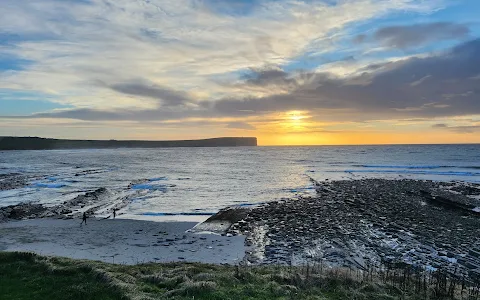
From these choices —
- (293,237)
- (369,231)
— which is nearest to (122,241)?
(293,237)

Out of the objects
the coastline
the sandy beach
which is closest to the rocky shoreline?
the coastline

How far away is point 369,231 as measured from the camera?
23.4 m

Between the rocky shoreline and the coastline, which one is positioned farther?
the coastline

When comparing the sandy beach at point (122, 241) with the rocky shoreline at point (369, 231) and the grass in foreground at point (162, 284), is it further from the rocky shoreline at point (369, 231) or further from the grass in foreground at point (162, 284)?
the grass in foreground at point (162, 284)

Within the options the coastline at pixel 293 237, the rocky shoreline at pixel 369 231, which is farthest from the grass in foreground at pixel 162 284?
the rocky shoreline at pixel 369 231

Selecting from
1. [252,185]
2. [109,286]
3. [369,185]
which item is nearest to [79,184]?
[252,185]

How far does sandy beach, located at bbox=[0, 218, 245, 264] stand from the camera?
58.8ft

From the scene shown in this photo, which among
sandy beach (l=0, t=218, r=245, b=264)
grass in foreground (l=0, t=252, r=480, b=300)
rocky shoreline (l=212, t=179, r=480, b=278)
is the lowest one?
sandy beach (l=0, t=218, r=245, b=264)

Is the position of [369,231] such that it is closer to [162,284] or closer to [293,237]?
[293,237]

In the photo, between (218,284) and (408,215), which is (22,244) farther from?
(408,215)

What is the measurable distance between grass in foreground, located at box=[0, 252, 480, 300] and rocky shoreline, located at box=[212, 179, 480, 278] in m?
5.03

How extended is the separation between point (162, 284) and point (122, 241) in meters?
10.5

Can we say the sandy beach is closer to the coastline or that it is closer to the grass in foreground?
the coastline

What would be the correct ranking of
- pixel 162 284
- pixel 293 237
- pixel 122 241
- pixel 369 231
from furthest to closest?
pixel 369 231
pixel 293 237
pixel 122 241
pixel 162 284
